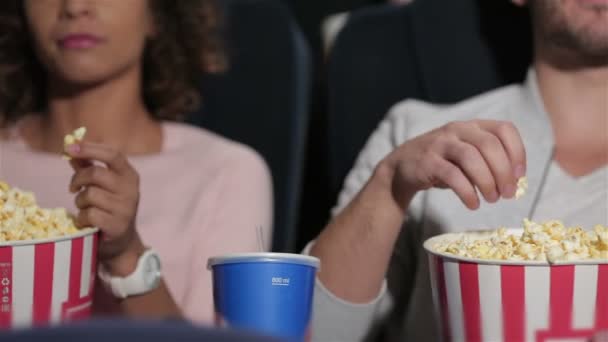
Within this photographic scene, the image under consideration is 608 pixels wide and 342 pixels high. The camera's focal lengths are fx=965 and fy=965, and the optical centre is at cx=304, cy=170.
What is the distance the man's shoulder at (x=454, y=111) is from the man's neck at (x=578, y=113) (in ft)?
0.18

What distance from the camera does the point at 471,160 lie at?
1.03 meters

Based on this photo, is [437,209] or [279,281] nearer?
A: [279,281]

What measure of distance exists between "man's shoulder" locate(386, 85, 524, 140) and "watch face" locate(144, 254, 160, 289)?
1.61 ft

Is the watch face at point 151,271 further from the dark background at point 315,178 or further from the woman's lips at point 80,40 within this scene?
the dark background at point 315,178

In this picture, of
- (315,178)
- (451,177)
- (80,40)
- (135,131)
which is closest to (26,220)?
(451,177)

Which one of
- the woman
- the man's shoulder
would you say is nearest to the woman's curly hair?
the woman

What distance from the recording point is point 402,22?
1.82 metres

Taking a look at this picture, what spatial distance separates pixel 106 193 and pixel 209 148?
0.62m

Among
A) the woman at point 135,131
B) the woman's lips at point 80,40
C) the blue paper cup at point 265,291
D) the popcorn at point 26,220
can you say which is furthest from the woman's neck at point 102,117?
the blue paper cup at point 265,291

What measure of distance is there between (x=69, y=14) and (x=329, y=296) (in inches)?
27.1

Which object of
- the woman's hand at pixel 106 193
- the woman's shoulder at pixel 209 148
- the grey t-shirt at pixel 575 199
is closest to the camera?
the woman's hand at pixel 106 193

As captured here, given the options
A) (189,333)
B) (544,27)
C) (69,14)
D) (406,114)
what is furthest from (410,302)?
(189,333)

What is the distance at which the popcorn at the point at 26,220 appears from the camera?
1006 mm

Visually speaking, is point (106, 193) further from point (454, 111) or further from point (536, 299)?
point (454, 111)
